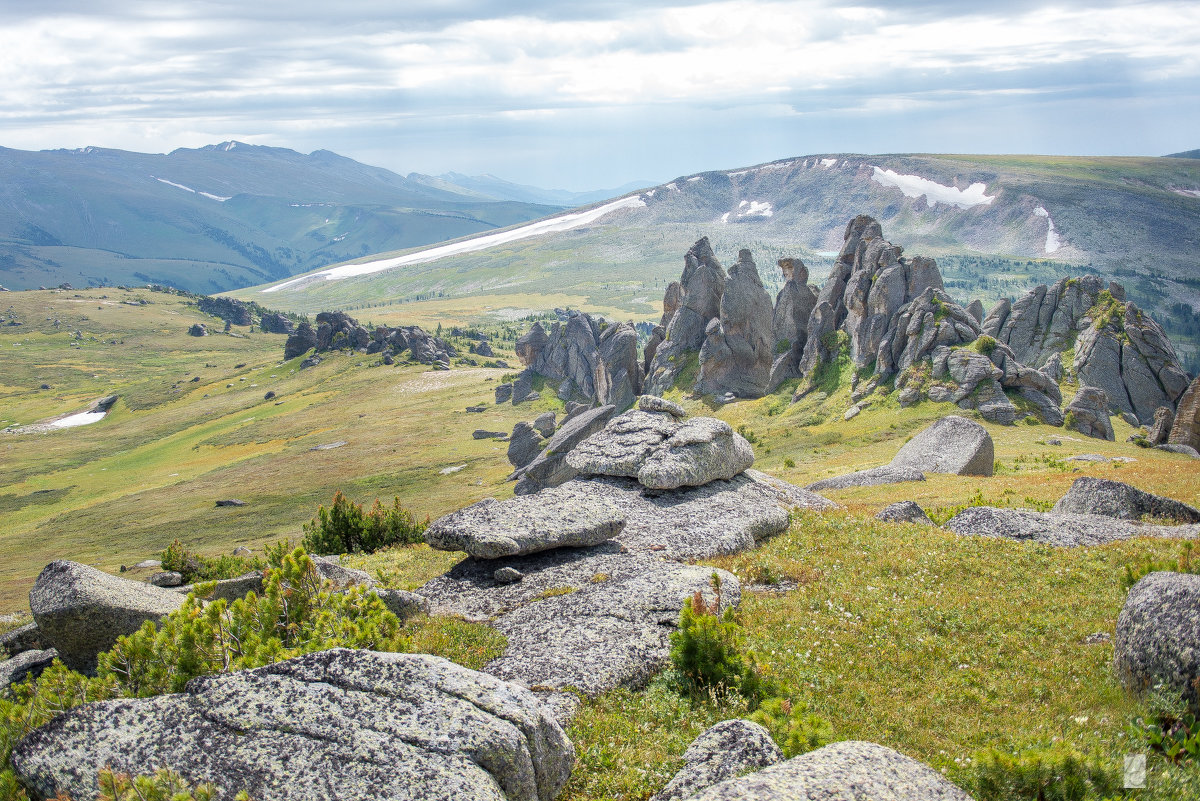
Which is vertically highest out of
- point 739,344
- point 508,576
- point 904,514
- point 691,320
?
point 508,576

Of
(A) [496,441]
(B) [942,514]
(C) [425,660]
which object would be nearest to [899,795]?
(C) [425,660]

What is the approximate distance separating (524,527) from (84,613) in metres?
10.8

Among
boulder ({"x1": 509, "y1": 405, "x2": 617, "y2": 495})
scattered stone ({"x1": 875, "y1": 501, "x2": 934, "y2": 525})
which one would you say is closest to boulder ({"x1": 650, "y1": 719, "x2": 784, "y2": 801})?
scattered stone ({"x1": 875, "y1": 501, "x2": 934, "y2": 525})

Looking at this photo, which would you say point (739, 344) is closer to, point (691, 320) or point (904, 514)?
point (691, 320)

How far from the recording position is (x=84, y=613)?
55.2 feet

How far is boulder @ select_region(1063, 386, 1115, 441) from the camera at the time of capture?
227 feet

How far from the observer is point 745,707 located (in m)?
12.9

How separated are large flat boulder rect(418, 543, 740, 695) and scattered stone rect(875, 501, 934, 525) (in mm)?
10457

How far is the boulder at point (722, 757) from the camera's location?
392 inches

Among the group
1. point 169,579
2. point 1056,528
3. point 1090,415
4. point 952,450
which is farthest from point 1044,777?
point 1090,415

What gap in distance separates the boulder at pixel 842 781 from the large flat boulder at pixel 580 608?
492 cm

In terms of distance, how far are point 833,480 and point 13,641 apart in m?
40.3

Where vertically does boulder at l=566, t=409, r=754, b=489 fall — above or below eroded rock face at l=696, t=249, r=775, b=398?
above

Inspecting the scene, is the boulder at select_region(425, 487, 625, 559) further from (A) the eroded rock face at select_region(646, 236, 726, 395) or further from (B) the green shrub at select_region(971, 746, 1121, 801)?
(A) the eroded rock face at select_region(646, 236, 726, 395)
